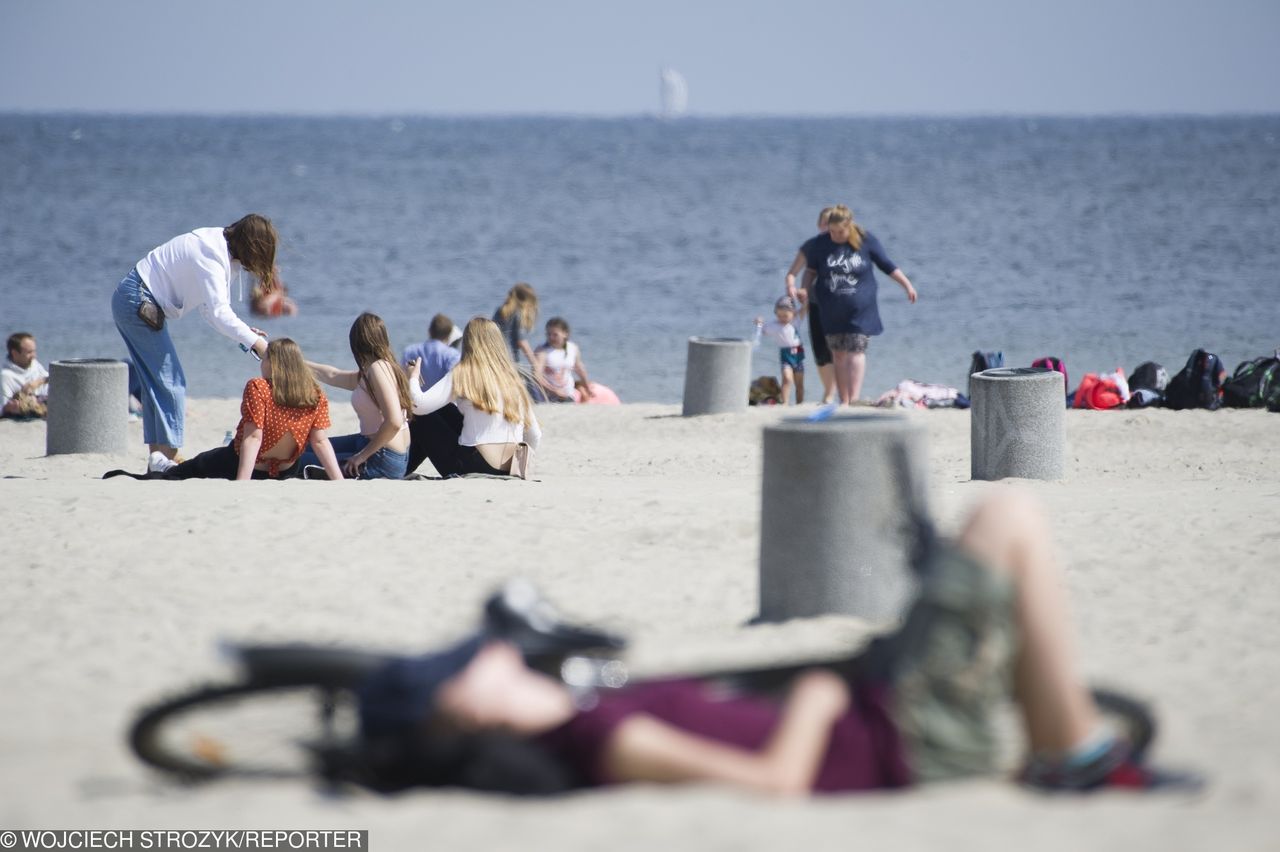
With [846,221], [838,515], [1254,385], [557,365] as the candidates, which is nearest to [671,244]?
[557,365]

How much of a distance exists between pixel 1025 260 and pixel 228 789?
1372 inches

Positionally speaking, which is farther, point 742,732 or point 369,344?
point 369,344

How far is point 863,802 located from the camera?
11.3 feet

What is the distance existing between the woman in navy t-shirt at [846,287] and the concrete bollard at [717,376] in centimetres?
94

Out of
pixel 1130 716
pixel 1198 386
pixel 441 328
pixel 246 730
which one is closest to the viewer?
pixel 1130 716

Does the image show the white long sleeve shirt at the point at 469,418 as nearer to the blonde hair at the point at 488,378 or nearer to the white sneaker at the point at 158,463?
the blonde hair at the point at 488,378

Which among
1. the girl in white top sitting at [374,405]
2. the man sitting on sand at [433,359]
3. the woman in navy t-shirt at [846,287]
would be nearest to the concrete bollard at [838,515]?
the girl in white top sitting at [374,405]

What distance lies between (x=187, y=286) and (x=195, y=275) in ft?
0.36

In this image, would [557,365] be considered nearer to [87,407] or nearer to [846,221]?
[846,221]

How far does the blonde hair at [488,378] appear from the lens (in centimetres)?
912

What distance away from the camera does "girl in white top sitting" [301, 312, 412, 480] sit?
895 centimetres

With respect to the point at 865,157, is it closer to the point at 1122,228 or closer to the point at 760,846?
the point at 1122,228

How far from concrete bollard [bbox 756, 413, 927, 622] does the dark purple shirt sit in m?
1.96

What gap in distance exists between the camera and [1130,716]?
402cm
